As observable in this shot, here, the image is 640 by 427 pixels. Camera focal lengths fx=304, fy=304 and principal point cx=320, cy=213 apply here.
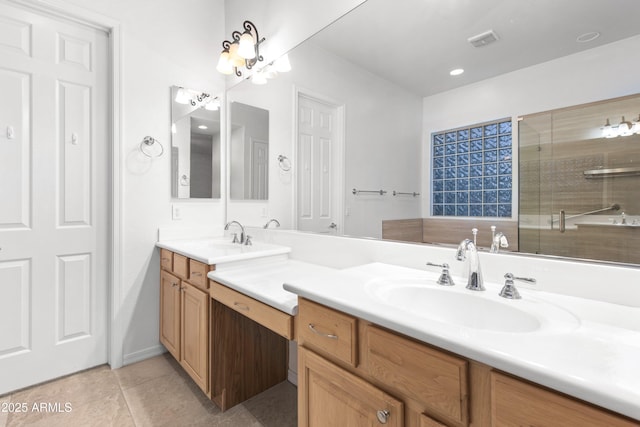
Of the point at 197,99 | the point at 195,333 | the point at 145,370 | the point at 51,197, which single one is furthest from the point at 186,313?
the point at 197,99

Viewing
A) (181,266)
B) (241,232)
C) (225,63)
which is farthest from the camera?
(241,232)

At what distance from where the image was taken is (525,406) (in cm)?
57

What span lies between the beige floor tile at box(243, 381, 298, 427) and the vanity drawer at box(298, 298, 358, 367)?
0.84m

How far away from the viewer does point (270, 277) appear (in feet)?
5.03

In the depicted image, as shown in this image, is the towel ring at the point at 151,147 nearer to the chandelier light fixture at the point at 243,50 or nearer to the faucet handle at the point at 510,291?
the chandelier light fixture at the point at 243,50

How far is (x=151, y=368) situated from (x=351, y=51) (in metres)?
2.44

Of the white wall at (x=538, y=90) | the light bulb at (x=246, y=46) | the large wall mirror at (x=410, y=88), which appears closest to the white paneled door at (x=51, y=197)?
the light bulb at (x=246, y=46)

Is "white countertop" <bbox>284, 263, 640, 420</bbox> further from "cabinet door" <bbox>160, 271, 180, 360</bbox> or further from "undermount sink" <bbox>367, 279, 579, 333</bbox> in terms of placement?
"cabinet door" <bbox>160, 271, 180, 360</bbox>

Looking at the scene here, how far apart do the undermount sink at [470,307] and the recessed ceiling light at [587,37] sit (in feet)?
2.62

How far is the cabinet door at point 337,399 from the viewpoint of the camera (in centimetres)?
82

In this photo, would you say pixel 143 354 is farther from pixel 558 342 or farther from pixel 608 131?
pixel 608 131

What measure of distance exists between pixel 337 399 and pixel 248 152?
1894mm

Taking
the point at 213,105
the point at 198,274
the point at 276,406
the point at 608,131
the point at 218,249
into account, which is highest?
the point at 213,105

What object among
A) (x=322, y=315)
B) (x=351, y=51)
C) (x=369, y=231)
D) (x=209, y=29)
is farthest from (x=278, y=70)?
(x=322, y=315)
